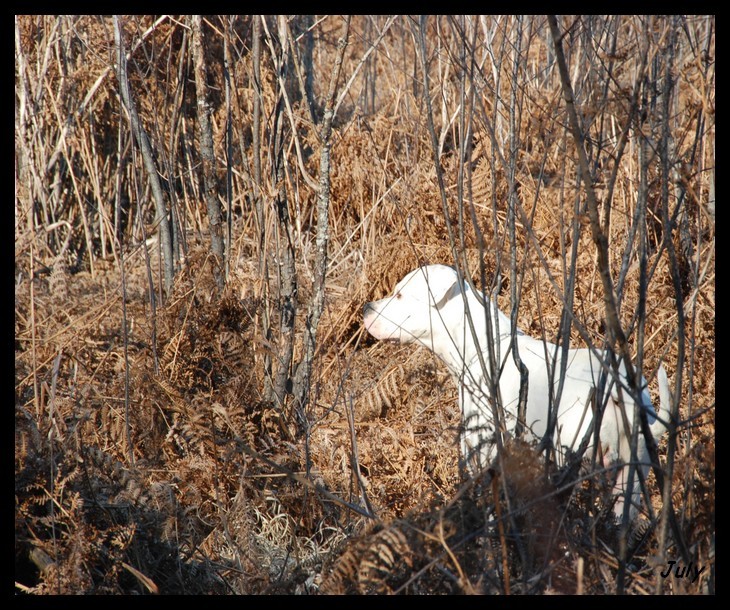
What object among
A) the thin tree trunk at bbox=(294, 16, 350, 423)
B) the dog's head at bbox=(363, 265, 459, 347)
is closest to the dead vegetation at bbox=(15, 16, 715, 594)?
the thin tree trunk at bbox=(294, 16, 350, 423)

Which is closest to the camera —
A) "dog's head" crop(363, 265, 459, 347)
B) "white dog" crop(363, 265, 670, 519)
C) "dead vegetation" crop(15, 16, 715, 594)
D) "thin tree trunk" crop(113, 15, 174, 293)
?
"dead vegetation" crop(15, 16, 715, 594)

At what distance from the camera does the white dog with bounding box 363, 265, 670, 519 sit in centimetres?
240

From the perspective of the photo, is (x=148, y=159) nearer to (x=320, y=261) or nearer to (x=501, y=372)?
(x=320, y=261)

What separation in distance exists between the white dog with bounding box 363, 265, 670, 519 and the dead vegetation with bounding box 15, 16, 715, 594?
0.54 feet

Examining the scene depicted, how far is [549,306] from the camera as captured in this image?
429 centimetres

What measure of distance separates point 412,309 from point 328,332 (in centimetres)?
86

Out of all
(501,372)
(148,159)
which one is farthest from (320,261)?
(148,159)

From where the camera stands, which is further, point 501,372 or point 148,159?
point 148,159

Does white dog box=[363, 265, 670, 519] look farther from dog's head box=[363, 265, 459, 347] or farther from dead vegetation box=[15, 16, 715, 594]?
dead vegetation box=[15, 16, 715, 594]

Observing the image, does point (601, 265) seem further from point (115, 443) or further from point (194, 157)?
point (194, 157)

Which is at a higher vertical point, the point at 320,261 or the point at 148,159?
the point at 148,159

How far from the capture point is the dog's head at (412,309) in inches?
124

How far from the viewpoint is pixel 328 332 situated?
400 centimetres
